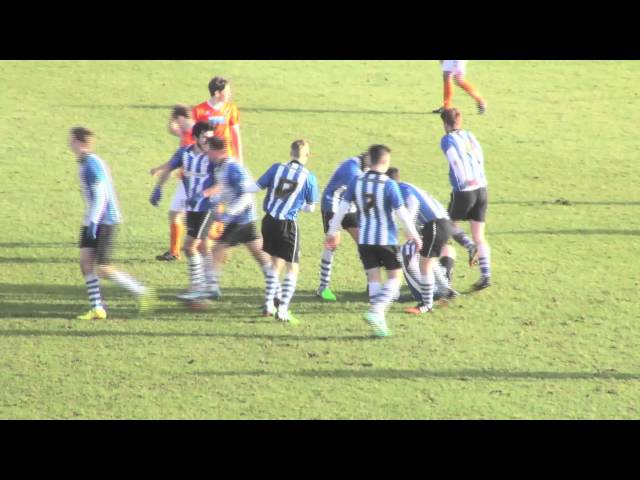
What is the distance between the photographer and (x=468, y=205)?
12.1 m

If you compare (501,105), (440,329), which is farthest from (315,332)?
(501,105)

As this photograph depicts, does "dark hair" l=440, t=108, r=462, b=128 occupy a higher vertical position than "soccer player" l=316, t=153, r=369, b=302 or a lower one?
higher

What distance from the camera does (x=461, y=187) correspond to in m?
12.1

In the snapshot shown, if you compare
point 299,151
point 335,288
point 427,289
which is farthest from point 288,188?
point 427,289

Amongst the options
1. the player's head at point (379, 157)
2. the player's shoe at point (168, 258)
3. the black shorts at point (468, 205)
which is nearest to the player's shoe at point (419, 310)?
the black shorts at point (468, 205)

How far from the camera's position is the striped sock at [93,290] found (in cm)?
1109

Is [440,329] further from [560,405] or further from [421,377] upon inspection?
[560,405]

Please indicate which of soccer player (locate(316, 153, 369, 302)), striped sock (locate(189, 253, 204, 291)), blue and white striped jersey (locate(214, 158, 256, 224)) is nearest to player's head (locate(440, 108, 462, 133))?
soccer player (locate(316, 153, 369, 302))

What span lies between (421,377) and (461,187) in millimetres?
2907

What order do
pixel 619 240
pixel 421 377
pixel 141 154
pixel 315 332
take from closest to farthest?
pixel 421 377, pixel 315 332, pixel 619 240, pixel 141 154

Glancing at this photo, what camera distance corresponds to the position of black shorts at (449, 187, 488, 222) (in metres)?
12.1

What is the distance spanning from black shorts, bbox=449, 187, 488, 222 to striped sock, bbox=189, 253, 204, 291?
2.92 meters

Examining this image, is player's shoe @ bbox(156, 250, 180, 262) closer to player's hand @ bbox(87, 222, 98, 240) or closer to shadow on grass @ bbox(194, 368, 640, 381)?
→ player's hand @ bbox(87, 222, 98, 240)

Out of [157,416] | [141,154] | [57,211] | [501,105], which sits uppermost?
[501,105]
